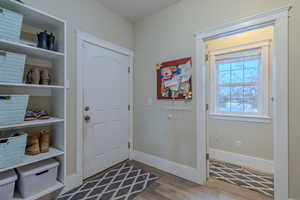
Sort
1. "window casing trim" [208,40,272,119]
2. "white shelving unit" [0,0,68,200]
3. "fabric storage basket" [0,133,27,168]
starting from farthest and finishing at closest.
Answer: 1. "window casing trim" [208,40,272,119]
2. "white shelving unit" [0,0,68,200]
3. "fabric storage basket" [0,133,27,168]

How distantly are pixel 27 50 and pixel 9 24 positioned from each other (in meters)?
0.24

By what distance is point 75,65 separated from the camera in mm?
1927

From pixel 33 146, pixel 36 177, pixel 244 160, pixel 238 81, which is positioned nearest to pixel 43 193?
pixel 36 177

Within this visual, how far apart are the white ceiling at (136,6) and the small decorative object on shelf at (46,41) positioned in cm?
115

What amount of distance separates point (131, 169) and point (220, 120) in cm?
196

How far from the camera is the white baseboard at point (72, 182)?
179 centimetres

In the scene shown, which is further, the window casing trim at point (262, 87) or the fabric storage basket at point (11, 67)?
the window casing trim at point (262, 87)

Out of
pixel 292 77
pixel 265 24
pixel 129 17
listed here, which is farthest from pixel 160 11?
pixel 292 77

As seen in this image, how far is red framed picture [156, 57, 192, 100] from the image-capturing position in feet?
6.86

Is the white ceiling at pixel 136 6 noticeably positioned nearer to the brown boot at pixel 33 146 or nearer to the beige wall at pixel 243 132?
the beige wall at pixel 243 132

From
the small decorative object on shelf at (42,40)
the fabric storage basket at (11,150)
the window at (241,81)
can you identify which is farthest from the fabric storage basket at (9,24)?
the window at (241,81)

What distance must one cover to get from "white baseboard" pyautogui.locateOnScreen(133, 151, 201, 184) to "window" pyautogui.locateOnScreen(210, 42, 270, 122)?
4.50ft

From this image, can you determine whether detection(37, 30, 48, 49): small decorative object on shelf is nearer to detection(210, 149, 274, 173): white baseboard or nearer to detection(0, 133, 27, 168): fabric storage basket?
detection(0, 133, 27, 168): fabric storage basket

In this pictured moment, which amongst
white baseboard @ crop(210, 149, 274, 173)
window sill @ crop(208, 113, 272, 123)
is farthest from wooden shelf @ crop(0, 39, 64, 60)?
white baseboard @ crop(210, 149, 274, 173)
